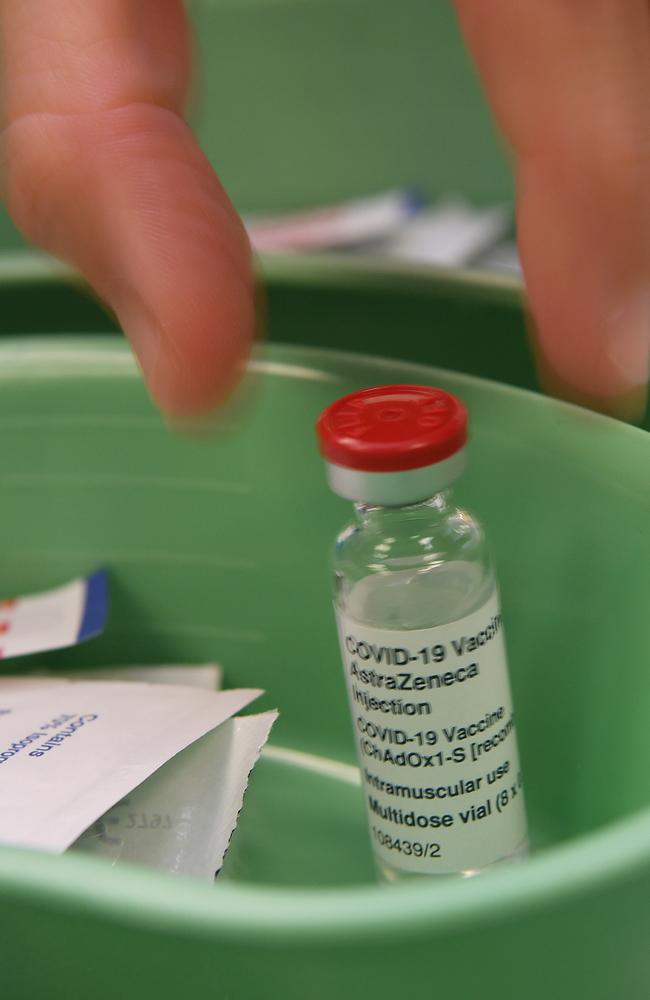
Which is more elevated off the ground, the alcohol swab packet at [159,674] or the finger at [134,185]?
the finger at [134,185]

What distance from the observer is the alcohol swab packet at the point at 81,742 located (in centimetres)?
34

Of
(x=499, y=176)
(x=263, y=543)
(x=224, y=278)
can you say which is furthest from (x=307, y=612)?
(x=499, y=176)

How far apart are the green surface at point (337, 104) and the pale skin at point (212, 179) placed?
0.41 metres

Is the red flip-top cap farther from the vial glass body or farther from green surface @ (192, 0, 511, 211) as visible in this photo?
green surface @ (192, 0, 511, 211)

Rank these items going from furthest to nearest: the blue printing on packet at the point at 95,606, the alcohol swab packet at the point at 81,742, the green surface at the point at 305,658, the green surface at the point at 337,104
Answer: the green surface at the point at 337,104, the blue printing on packet at the point at 95,606, the alcohol swab packet at the point at 81,742, the green surface at the point at 305,658

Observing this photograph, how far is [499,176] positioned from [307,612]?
47 cm

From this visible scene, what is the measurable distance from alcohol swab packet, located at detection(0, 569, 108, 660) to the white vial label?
151mm

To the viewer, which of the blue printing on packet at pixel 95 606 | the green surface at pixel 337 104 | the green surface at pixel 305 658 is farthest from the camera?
the green surface at pixel 337 104

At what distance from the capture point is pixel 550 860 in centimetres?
23

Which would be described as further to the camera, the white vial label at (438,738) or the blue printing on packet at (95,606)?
the blue printing on packet at (95,606)

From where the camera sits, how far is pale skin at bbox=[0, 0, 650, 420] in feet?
1.04

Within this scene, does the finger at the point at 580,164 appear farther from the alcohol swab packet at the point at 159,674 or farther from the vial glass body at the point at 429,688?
the alcohol swab packet at the point at 159,674

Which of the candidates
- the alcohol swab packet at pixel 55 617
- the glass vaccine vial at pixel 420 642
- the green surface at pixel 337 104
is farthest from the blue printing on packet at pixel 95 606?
the green surface at pixel 337 104

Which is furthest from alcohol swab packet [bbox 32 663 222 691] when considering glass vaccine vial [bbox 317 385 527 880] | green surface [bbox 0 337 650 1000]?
glass vaccine vial [bbox 317 385 527 880]
